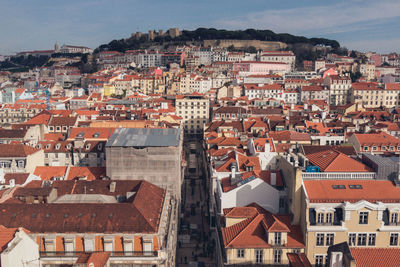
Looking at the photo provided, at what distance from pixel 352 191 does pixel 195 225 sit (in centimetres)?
2282

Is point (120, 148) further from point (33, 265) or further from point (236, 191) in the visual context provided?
point (33, 265)

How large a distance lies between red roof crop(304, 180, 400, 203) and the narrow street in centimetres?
1485

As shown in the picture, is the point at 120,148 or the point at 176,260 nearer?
the point at 176,260

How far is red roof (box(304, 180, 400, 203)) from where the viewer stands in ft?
108

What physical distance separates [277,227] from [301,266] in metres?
6.20

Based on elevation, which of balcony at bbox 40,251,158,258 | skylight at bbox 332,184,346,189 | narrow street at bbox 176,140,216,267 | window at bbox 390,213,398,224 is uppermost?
skylight at bbox 332,184,346,189

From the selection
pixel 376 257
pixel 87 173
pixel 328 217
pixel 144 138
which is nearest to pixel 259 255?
pixel 328 217

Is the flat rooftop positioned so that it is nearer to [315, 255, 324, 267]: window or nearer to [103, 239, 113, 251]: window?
[103, 239, 113, 251]: window

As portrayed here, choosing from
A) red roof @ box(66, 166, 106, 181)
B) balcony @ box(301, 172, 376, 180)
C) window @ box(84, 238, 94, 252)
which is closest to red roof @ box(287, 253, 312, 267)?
balcony @ box(301, 172, 376, 180)

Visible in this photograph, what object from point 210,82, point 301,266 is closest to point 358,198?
point 301,266

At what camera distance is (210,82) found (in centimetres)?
16550

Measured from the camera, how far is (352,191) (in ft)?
111

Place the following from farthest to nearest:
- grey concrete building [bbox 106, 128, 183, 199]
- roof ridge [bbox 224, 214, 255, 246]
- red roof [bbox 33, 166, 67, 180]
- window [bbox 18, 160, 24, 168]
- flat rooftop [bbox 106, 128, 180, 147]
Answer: window [bbox 18, 160, 24, 168] < red roof [bbox 33, 166, 67, 180] < flat rooftop [bbox 106, 128, 180, 147] < grey concrete building [bbox 106, 128, 183, 199] < roof ridge [bbox 224, 214, 255, 246]

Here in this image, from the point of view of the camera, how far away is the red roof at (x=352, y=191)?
33.0 m
